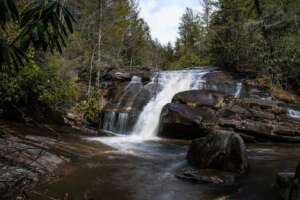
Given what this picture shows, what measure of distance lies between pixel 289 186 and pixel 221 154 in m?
2.60

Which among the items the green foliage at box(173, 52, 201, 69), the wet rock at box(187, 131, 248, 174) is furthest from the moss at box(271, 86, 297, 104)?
the green foliage at box(173, 52, 201, 69)

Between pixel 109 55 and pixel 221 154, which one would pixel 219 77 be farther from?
pixel 221 154

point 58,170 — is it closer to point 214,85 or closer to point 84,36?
point 214,85

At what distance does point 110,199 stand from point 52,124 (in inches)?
386

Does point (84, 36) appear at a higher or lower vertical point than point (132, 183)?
higher

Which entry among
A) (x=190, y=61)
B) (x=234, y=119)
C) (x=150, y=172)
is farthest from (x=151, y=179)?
(x=190, y=61)

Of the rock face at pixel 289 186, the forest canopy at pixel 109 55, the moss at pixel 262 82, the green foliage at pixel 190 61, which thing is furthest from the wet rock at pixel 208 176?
the green foliage at pixel 190 61

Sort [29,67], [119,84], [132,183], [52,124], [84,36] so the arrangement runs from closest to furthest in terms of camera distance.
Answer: [132,183]
[29,67]
[52,124]
[119,84]
[84,36]

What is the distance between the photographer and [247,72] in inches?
766

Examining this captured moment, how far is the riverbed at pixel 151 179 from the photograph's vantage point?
693cm

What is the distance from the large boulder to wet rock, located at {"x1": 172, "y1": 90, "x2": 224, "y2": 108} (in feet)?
1.34

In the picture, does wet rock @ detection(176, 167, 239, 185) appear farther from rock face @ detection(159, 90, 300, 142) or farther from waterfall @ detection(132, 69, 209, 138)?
waterfall @ detection(132, 69, 209, 138)

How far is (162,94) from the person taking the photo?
19359mm

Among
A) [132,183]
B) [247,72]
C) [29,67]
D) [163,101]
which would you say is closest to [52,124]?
[29,67]
